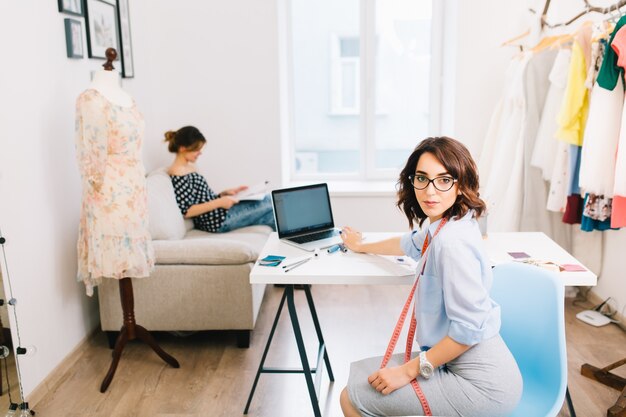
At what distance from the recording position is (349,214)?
4.18 meters

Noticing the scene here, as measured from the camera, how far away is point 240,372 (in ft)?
8.93

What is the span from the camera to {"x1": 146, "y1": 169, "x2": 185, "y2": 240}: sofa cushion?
118 inches

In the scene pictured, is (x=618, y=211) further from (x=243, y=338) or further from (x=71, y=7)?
(x=71, y=7)

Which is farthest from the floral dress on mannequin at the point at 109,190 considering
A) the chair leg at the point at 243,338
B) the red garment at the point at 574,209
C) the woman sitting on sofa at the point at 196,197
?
the red garment at the point at 574,209

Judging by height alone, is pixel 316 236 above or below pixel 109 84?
below

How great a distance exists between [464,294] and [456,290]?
22mm

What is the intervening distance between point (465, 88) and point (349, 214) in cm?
122

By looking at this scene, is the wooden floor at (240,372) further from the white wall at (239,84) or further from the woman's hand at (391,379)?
the woman's hand at (391,379)

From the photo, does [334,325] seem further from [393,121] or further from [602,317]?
[393,121]

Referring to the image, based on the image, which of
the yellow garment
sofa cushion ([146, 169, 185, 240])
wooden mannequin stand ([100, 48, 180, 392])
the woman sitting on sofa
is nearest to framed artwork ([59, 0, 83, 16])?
the woman sitting on sofa

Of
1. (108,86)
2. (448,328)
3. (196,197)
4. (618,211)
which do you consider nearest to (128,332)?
(196,197)

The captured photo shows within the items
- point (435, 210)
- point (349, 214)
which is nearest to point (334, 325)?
point (349, 214)

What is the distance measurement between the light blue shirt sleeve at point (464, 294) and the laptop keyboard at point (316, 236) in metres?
0.92

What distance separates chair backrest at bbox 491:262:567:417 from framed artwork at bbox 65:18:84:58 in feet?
7.48
